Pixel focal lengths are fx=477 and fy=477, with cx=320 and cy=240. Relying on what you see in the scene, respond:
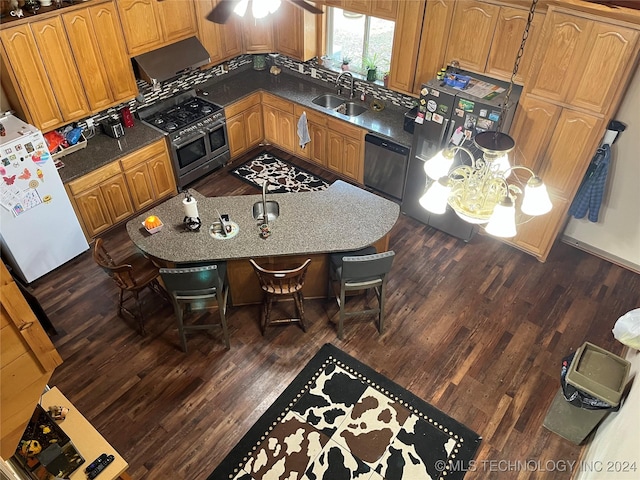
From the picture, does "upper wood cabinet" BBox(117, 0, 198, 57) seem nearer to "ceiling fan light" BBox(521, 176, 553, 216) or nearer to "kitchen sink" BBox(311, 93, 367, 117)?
"kitchen sink" BBox(311, 93, 367, 117)

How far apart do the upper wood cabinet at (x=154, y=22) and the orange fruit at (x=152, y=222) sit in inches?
88.3

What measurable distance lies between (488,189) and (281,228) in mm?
2335

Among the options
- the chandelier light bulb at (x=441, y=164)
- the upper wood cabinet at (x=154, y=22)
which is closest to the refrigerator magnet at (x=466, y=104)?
the chandelier light bulb at (x=441, y=164)

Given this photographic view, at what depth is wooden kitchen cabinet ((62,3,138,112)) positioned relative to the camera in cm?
486

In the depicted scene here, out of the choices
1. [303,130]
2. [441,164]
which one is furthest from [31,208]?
[441,164]

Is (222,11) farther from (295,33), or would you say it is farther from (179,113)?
(295,33)

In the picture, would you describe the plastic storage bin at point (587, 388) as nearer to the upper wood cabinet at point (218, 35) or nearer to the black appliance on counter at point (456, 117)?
the black appliance on counter at point (456, 117)

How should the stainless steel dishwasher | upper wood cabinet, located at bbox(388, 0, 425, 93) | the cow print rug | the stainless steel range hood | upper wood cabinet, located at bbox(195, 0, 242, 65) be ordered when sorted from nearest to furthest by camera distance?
1. the cow print rug
2. upper wood cabinet, located at bbox(388, 0, 425, 93)
3. the stainless steel range hood
4. the stainless steel dishwasher
5. upper wood cabinet, located at bbox(195, 0, 242, 65)

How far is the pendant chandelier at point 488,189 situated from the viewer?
7.88 ft

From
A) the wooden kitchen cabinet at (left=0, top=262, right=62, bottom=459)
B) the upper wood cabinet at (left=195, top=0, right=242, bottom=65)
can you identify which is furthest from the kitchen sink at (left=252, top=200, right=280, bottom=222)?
the upper wood cabinet at (left=195, top=0, right=242, bottom=65)

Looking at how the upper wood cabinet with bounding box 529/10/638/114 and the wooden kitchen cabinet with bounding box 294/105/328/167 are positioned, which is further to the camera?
the wooden kitchen cabinet with bounding box 294/105/328/167

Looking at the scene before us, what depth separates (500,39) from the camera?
4.74 metres

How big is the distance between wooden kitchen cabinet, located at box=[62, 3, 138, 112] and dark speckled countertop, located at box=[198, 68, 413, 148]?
1.30 meters

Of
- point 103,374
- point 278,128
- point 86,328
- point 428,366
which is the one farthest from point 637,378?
point 278,128
